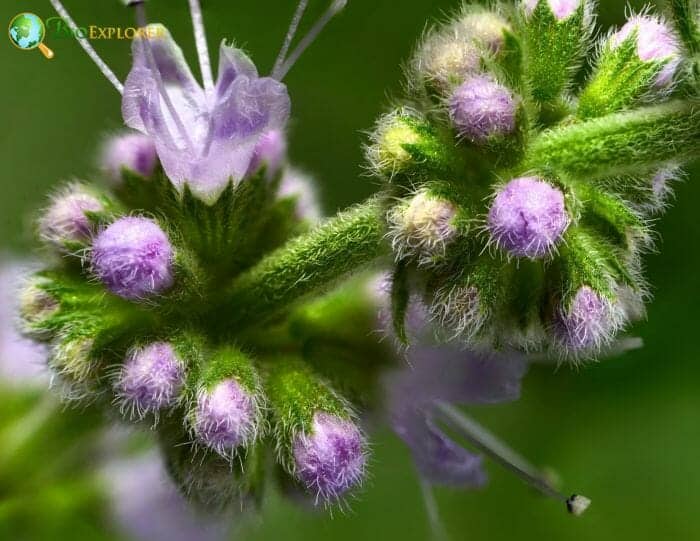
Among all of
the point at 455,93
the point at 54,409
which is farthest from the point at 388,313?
the point at 54,409

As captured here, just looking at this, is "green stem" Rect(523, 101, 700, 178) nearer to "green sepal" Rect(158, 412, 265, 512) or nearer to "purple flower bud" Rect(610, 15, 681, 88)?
"purple flower bud" Rect(610, 15, 681, 88)

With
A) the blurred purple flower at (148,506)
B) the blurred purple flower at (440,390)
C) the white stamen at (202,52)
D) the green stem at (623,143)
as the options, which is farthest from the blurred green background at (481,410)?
the green stem at (623,143)

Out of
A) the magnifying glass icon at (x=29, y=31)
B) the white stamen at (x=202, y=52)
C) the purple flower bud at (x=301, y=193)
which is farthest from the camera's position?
the magnifying glass icon at (x=29, y=31)

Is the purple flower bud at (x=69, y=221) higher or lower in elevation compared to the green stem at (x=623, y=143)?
higher

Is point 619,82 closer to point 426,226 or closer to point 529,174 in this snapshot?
point 529,174

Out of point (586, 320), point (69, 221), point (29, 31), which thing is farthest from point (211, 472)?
point (29, 31)

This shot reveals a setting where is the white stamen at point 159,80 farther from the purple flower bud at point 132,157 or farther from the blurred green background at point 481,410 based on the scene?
the blurred green background at point 481,410
